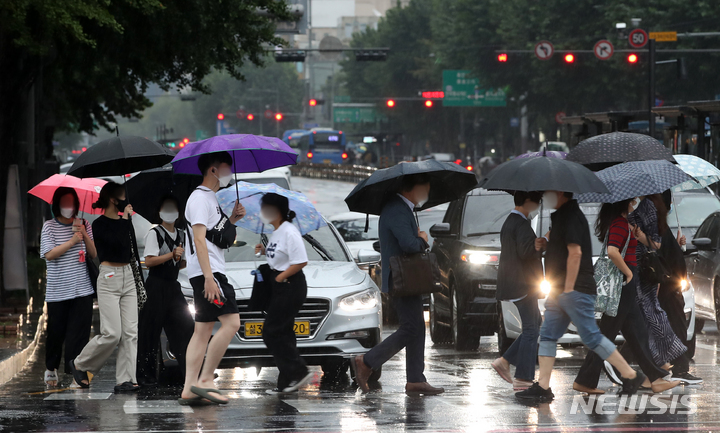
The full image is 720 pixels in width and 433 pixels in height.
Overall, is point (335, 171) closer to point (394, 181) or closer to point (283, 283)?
point (394, 181)

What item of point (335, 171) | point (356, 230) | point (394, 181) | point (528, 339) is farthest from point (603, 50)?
point (335, 171)

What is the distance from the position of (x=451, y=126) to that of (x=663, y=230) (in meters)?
71.2

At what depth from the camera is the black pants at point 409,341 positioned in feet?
27.5

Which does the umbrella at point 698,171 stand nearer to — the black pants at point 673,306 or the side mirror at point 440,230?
the black pants at point 673,306

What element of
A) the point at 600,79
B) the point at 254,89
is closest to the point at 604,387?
the point at 600,79

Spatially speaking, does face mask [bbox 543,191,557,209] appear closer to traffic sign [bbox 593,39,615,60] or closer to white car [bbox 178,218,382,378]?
white car [bbox 178,218,382,378]

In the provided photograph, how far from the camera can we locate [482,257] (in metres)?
11.7

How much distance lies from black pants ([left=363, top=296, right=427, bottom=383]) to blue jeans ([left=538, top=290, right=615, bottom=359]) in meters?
0.96

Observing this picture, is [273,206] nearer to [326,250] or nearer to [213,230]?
[213,230]

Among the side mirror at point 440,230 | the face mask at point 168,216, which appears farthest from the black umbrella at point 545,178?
the side mirror at point 440,230

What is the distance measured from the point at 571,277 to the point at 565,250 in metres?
0.20

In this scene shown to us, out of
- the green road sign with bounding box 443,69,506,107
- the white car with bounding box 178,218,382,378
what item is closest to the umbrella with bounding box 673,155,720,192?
the white car with bounding box 178,218,382,378

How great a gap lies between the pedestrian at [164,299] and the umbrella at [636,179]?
319 cm

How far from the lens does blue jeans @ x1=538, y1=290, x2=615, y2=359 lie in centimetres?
780
